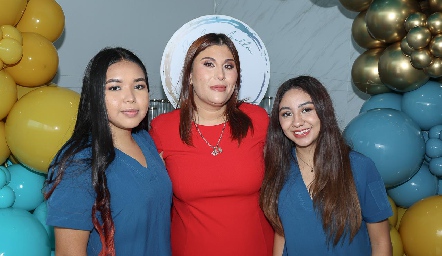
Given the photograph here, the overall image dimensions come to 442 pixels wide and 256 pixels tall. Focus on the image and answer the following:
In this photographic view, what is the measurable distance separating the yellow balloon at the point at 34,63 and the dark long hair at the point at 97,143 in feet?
2.69

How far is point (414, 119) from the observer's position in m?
2.77

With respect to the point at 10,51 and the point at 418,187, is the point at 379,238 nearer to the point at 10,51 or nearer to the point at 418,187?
the point at 418,187

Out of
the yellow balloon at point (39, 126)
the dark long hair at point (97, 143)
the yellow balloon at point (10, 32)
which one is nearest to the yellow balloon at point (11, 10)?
the yellow balloon at point (10, 32)

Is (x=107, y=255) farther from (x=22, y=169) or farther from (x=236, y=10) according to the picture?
(x=236, y=10)

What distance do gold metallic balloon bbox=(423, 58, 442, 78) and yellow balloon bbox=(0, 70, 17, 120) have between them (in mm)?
1995

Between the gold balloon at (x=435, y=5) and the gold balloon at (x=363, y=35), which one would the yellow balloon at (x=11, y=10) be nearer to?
the gold balloon at (x=363, y=35)

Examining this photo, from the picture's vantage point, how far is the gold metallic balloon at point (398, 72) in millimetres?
2689

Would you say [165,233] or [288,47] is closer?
[165,233]

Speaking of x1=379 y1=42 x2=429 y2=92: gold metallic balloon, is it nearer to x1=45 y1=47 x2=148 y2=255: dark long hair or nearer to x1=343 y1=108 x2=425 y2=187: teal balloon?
x1=343 y1=108 x2=425 y2=187: teal balloon

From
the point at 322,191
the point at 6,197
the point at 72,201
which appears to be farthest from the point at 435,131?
the point at 6,197

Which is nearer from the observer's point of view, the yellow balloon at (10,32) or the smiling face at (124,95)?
the smiling face at (124,95)

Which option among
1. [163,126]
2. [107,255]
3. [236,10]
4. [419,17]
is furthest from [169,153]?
[236,10]

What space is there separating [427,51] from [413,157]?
1.73ft

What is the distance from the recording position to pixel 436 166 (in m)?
2.73
